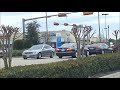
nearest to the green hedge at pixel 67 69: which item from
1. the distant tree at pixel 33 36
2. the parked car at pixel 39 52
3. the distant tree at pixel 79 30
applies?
the distant tree at pixel 79 30

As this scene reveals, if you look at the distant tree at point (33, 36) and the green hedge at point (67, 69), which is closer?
the green hedge at point (67, 69)

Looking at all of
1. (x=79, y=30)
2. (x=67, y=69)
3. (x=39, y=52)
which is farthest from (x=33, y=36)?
(x=67, y=69)

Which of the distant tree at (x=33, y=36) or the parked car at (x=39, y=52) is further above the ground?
the distant tree at (x=33, y=36)

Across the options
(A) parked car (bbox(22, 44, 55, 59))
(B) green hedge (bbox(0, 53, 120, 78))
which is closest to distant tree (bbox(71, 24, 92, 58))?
(B) green hedge (bbox(0, 53, 120, 78))

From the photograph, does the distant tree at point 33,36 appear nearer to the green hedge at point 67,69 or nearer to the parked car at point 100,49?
the parked car at point 100,49

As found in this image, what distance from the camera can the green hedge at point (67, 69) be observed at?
7.89 metres

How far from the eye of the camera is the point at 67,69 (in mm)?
9086

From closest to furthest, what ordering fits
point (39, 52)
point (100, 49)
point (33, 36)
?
point (39, 52) < point (33, 36) < point (100, 49)

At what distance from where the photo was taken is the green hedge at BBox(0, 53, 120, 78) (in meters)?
7.89

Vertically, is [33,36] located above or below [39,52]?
above

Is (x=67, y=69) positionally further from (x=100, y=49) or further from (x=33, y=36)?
(x=100, y=49)
